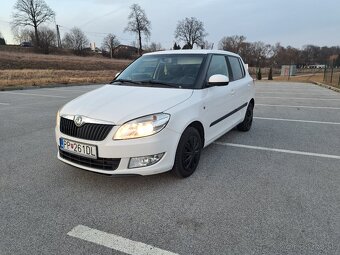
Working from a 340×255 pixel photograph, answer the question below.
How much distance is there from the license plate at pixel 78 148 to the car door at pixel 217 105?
5.00 ft

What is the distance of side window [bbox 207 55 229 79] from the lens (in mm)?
4059

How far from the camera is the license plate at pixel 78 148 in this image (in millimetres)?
2957

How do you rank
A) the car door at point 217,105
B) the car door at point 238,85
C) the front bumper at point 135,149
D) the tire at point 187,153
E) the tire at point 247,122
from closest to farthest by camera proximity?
the front bumper at point 135,149 → the tire at point 187,153 → the car door at point 217,105 → the car door at point 238,85 → the tire at point 247,122

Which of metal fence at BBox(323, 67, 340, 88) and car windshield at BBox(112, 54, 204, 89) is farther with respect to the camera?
metal fence at BBox(323, 67, 340, 88)

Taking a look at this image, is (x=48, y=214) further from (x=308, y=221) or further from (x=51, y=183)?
(x=308, y=221)

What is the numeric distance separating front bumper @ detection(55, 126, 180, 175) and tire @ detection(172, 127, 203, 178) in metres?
0.19

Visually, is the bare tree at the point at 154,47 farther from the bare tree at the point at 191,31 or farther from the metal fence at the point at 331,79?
the metal fence at the point at 331,79

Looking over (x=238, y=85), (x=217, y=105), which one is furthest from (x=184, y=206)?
(x=238, y=85)

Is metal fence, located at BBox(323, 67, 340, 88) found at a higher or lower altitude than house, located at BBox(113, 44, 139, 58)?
lower

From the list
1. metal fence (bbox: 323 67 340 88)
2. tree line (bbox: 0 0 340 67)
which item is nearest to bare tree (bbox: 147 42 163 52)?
tree line (bbox: 0 0 340 67)

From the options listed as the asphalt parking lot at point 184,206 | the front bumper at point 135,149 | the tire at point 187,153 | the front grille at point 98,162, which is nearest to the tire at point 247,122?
the asphalt parking lot at point 184,206

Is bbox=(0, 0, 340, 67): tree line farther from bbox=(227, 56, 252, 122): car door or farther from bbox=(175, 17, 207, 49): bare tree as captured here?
bbox=(227, 56, 252, 122): car door

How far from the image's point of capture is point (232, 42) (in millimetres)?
83500

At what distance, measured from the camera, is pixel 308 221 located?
8.45ft
